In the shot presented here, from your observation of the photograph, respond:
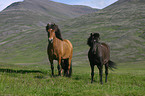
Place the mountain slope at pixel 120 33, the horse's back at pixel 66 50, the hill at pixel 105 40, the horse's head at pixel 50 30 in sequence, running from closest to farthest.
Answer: the horse's head at pixel 50 30
the horse's back at pixel 66 50
the hill at pixel 105 40
the mountain slope at pixel 120 33

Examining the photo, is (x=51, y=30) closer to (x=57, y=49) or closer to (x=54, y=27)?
(x=54, y=27)

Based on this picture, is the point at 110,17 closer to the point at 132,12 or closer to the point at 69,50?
the point at 132,12

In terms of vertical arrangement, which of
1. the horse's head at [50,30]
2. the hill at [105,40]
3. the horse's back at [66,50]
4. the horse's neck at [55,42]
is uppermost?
the horse's head at [50,30]

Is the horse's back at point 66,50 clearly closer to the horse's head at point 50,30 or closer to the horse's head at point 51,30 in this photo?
the horse's head at point 51,30

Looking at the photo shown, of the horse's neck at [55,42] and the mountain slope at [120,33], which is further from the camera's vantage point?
the mountain slope at [120,33]

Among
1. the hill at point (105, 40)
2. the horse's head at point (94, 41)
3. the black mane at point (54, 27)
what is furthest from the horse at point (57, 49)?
the hill at point (105, 40)

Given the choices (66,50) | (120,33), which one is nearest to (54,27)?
(66,50)

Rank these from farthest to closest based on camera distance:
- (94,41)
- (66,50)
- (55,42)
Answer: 1. (66,50)
2. (55,42)
3. (94,41)

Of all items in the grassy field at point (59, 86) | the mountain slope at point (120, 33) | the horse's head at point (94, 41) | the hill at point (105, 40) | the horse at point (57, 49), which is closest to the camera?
the grassy field at point (59, 86)

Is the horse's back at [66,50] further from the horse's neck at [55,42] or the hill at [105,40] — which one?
the hill at [105,40]

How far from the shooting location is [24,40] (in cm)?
14800

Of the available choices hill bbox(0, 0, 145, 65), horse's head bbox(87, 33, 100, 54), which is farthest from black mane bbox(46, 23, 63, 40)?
hill bbox(0, 0, 145, 65)

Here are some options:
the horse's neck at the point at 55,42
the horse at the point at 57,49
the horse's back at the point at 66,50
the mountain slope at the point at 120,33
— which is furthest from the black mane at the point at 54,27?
the mountain slope at the point at 120,33

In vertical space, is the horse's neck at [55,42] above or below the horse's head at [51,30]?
below
